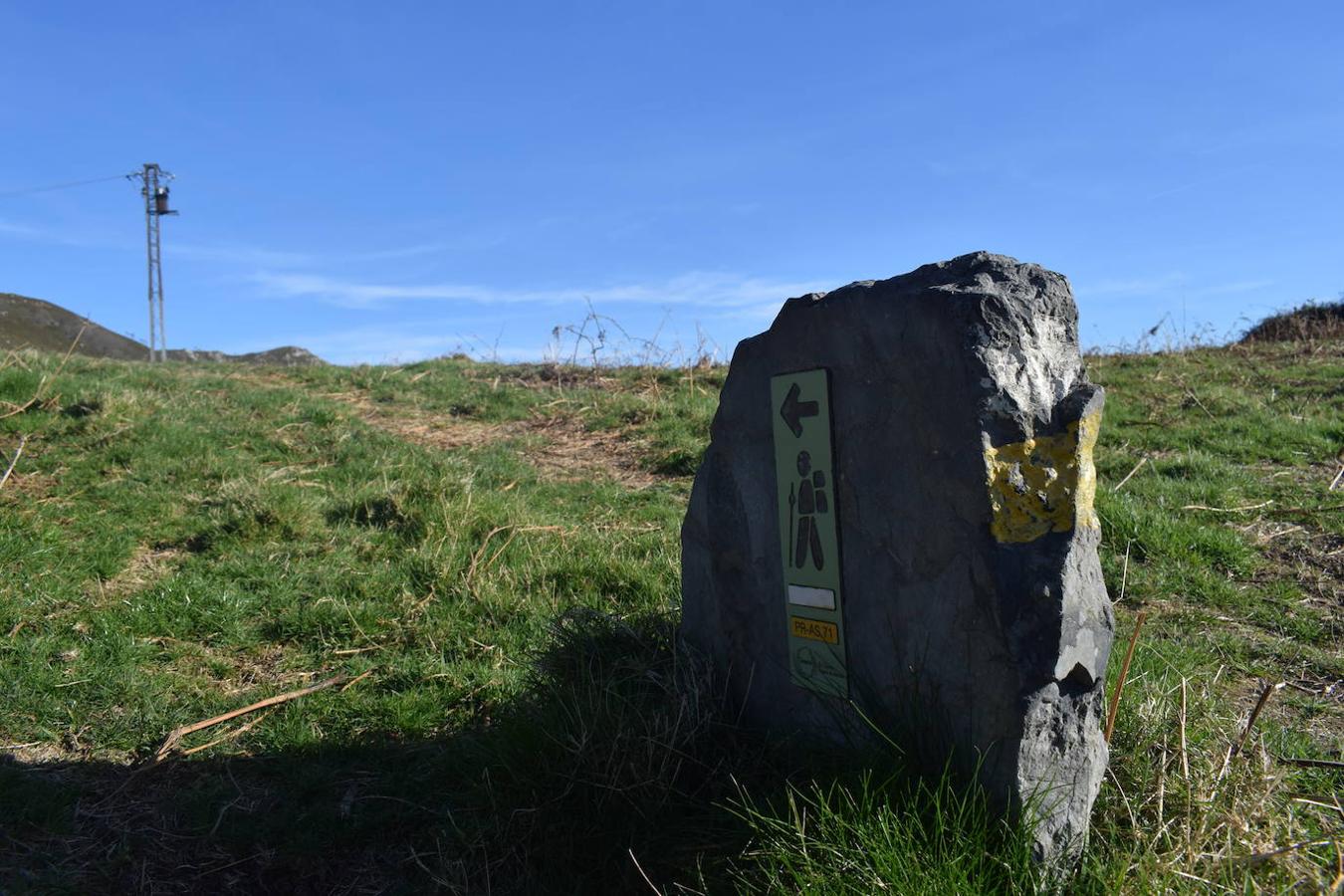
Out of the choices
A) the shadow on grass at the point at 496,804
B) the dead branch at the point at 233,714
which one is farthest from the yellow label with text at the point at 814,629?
Answer: the dead branch at the point at 233,714

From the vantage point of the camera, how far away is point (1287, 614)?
5000 mm

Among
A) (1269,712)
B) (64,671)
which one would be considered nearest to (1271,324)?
(1269,712)

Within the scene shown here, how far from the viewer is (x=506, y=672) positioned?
15.1ft

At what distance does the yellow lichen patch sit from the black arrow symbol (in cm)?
71

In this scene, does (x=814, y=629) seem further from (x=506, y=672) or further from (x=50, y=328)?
(x=50, y=328)

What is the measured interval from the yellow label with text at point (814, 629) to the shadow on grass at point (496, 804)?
0.38 meters

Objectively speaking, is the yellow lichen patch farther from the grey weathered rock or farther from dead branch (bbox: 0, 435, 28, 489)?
dead branch (bbox: 0, 435, 28, 489)

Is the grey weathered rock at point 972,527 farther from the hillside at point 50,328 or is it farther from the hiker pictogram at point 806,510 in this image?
the hillside at point 50,328

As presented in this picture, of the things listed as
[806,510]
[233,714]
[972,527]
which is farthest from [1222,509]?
[233,714]

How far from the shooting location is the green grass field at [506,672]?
2807 mm

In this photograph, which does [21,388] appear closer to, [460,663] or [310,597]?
[310,597]

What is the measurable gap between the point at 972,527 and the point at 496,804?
1830mm

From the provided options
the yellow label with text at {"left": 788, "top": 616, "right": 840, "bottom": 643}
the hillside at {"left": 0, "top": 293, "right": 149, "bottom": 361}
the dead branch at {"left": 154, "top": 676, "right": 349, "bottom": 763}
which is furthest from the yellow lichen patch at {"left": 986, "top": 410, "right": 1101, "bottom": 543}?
the hillside at {"left": 0, "top": 293, "right": 149, "bottom": 361}

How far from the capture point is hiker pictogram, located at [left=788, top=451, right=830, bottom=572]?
3.26 metres
